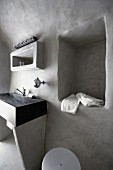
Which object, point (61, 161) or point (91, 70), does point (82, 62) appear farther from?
point (61, 161)

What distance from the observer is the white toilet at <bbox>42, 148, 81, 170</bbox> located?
0.97m

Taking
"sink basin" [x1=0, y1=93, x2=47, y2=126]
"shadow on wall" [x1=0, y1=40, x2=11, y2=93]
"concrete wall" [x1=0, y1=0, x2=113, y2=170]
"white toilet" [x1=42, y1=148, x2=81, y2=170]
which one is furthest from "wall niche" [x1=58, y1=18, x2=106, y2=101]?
"shadow on wall" [x1=0, y1=40, x2=11, y2=93]

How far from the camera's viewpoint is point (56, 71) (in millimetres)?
1500

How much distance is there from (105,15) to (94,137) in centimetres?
131

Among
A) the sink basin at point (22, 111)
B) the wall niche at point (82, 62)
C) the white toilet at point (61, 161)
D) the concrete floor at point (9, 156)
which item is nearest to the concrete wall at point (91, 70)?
the wall niche at point (82, 62)

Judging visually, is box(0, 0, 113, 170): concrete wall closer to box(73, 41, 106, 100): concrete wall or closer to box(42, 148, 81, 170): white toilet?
box(42, 148, 81, 170): white toilet

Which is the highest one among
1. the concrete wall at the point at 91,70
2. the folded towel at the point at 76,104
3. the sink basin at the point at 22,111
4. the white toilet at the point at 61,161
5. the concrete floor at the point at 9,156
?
the concrete wall at the point at 91,70

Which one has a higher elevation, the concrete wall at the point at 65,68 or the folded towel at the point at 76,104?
the concrete wall at the point at 65,68

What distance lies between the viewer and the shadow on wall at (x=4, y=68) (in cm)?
242

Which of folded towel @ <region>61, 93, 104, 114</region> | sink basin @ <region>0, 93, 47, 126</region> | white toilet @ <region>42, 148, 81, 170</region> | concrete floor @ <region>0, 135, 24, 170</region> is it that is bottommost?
concrete floor @ <region>0, 135, 24, 170</region>

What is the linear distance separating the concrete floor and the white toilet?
86 cm

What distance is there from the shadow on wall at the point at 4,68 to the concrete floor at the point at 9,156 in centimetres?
118

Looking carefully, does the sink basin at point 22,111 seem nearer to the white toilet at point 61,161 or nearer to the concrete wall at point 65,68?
the concrete wall at point 65,68

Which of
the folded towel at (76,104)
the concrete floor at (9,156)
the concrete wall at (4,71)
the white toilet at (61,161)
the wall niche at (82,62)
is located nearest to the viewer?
the white toilet at (61,161)
